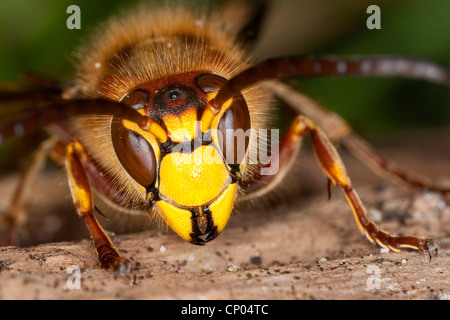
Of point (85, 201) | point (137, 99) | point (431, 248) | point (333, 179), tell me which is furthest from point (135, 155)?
point (431, 248)

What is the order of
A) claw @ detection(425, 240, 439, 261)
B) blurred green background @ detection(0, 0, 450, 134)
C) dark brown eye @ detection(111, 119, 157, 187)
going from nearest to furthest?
1. dark brown eye @ detection(111, 119, 157, 187)
2. claw @ detection(425, 240, 439, 261)
3. blurred green background @ detection(0, 0, 450, 134)

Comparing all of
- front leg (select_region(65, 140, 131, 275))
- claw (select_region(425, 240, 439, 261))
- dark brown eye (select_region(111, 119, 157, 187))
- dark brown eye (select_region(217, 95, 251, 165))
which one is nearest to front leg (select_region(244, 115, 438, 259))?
claw (select_region(425, 240, 439, 261))

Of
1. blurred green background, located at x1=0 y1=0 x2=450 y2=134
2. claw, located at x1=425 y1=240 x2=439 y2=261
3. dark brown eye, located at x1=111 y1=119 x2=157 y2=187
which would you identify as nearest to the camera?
dark brown eye, located at x1=111 y1=119 x2=157 y2=187

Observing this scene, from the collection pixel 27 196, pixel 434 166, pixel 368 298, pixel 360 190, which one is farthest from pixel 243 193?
pixel 434 166

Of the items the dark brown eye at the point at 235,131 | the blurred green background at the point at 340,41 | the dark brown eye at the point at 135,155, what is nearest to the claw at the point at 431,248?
the dark brown eye at the point at 235,131

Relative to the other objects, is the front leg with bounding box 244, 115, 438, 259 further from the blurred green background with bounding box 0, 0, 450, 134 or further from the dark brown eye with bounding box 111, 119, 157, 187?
the blurred green background with bounding box 0, 0, 450, 134
